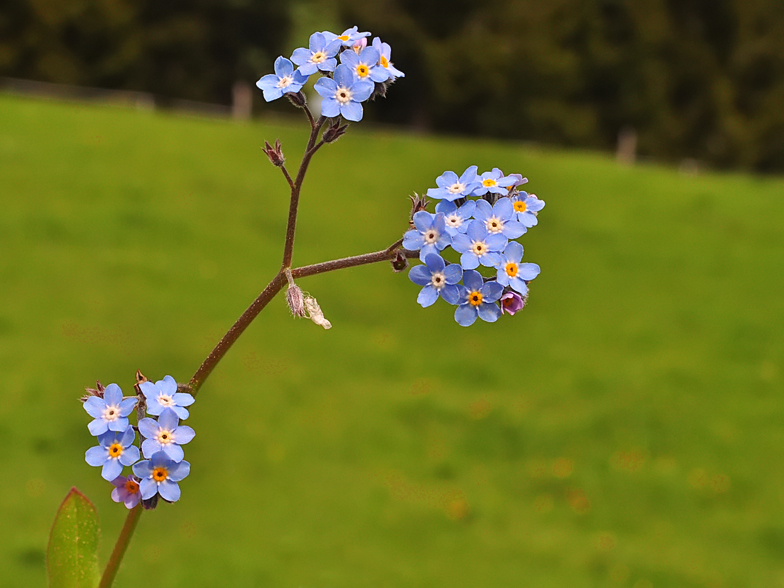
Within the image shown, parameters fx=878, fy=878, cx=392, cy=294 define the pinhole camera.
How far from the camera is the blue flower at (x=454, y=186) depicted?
137 cm

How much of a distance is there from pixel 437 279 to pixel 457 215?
0.10 meters

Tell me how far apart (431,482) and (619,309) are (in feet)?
16.5

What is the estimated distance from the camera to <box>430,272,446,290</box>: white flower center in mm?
1368

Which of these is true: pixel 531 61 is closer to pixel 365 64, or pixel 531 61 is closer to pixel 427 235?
pixel 365 64

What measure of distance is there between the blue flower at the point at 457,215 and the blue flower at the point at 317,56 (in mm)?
320

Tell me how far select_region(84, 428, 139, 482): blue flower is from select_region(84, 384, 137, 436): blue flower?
0.02 metres

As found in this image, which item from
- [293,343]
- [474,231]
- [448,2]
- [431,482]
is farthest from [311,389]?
[448,2]

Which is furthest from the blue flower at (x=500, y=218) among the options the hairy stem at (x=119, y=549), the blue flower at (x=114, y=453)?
the hairy stem at (x=119, y=549)

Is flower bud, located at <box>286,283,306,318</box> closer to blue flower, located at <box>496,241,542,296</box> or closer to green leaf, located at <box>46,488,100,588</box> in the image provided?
blue flower, located at <box>496,241,542,296</box>

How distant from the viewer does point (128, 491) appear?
1452 millimetres

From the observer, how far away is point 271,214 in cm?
1329

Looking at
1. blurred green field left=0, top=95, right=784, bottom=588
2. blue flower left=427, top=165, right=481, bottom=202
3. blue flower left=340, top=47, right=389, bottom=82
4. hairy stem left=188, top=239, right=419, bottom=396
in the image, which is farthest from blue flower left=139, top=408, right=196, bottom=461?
blurred green field left=0, top=95, right=784, bottom=588

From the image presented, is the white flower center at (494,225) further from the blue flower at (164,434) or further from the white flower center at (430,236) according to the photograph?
the blue flower at (164,434)

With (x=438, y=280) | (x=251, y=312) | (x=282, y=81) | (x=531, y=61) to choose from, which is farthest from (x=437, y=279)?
(x=531, y=61)
